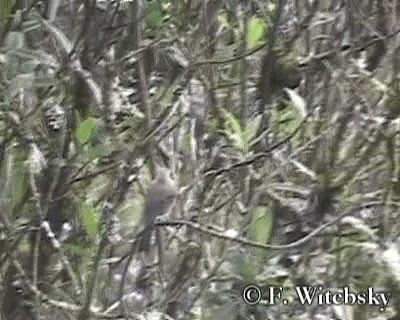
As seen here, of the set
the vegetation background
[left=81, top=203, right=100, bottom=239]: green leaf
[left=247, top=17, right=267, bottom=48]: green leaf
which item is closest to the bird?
the vegetation background

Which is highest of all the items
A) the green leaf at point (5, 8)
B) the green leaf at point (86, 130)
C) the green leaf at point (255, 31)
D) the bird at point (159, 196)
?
the green leaf at point (5, 8)

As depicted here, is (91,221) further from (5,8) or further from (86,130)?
(5,8)

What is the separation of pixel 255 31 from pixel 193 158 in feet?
1.21

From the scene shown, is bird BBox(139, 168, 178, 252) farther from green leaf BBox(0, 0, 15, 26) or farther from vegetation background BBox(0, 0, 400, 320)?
green leaf BBox(0, 0, 15, 26)

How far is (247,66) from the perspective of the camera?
8.55 feet

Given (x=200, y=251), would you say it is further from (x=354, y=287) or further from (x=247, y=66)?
(x=247, y=66)

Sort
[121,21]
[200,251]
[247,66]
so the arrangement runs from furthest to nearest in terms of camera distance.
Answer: [247,66]
[121,21]
[200,251]

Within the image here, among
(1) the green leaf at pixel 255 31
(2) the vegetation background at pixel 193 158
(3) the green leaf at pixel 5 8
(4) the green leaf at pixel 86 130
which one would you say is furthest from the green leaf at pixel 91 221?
(1) the green leaf at pixel 255 31

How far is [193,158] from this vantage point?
92.8 inches

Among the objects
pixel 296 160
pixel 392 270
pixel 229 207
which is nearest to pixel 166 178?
pixel 229 207

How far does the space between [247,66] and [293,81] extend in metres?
0.13

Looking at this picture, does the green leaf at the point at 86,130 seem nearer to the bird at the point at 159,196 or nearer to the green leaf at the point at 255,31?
the bird at the point at 159,196

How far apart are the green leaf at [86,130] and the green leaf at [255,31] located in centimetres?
52

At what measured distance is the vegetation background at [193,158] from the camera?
2.16 metres
